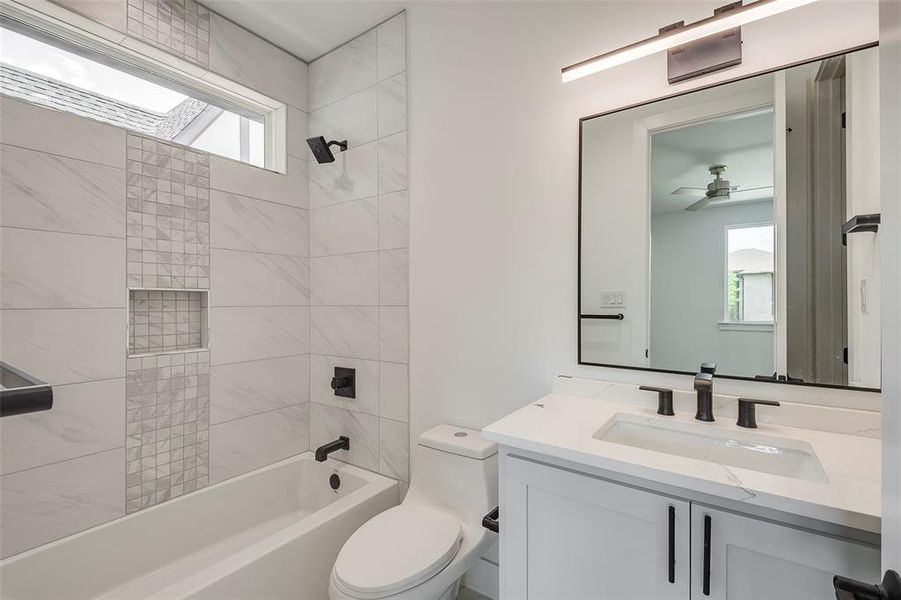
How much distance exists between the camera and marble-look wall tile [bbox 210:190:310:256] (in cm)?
203

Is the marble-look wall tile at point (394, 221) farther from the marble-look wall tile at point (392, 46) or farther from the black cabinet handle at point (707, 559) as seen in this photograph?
the black cabinet handle at point (707, 559)

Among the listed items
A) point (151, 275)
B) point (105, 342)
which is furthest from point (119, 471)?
point (151, 275)

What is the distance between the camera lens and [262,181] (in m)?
2.21

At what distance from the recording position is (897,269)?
446 mm

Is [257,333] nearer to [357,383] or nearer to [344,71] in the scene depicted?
[357,383]

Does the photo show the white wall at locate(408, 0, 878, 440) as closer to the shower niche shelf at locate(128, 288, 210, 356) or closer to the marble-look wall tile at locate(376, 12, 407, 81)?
the marble-look wall tile at locate(376, 12, 407, 81)

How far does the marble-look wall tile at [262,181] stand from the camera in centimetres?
204

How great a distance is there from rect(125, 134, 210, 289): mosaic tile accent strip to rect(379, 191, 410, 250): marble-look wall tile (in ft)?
2.68

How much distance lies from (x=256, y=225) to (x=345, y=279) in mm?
525

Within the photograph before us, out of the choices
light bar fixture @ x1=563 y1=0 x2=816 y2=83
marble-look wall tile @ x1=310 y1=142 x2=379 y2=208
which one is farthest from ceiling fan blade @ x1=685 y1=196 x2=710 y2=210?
marble-look wall tile @ x1=310 y1=142 x2=379 y2=208

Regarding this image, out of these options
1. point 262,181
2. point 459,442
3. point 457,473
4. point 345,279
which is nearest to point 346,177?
point 262,181

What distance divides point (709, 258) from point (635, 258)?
223mm

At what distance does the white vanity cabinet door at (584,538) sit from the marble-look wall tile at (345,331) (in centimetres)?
116

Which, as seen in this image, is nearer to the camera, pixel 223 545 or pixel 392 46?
pixel 223 545
